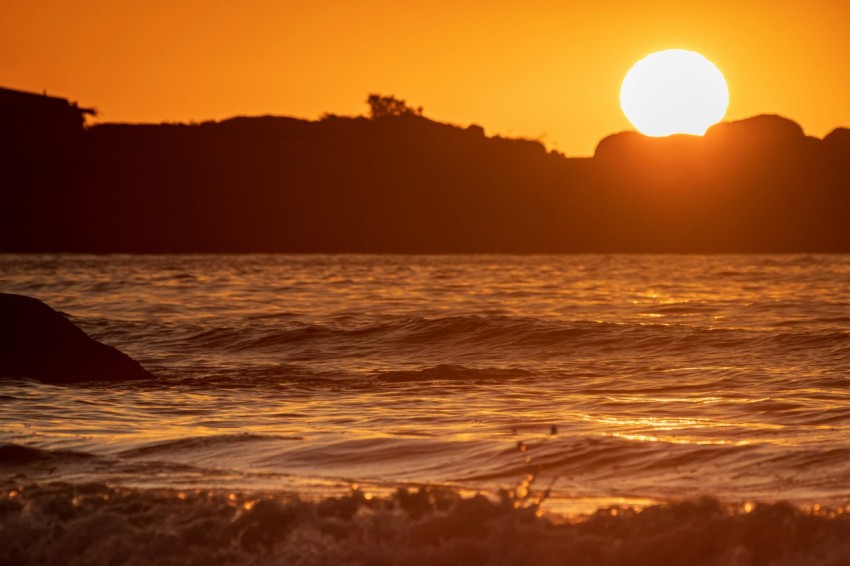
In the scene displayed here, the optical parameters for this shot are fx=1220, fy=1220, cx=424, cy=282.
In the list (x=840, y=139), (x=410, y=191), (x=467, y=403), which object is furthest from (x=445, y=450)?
(x=840, y=139)

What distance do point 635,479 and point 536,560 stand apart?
4.78 feet

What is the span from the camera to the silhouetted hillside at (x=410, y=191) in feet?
345

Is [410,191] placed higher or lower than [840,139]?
lower

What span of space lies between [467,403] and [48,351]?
4187 millimetres

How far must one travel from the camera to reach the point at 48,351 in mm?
11461

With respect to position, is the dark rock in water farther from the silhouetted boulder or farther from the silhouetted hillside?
the silhouetted boulder

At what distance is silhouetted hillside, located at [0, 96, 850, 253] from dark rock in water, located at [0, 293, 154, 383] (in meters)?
85.8

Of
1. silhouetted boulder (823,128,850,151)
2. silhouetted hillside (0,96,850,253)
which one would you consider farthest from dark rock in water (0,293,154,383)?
silhouetted boulder (823,128,850,151)

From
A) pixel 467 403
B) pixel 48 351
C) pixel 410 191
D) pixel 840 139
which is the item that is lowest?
pixel 467 403

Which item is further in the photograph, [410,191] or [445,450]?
[410,191]

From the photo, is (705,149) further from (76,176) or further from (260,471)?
(260,471)

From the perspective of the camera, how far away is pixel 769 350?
14094mm

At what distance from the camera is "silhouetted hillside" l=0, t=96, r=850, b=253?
4136 inches

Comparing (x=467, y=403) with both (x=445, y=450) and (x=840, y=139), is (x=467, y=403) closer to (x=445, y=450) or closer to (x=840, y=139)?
(x=445, y=450)
